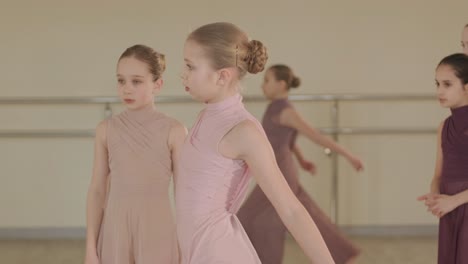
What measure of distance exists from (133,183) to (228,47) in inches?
38.1

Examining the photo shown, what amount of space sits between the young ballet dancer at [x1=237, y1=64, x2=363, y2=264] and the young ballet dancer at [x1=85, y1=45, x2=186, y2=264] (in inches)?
57.7

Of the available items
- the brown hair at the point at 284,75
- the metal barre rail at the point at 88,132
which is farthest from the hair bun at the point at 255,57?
the metal barre rail at the point at 88,132

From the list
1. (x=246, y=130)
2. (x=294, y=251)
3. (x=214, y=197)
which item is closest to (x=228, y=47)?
(x=246, y=130)

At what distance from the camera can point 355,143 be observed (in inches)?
251

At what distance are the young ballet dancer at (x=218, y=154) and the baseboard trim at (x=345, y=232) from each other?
4383mm

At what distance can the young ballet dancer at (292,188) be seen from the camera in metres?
4.38

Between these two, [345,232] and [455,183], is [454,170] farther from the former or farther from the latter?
[345,232]

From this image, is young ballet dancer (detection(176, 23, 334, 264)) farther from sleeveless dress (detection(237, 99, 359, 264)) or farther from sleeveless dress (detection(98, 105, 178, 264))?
sleeveless dress (detection(237, 99, 359, 264))

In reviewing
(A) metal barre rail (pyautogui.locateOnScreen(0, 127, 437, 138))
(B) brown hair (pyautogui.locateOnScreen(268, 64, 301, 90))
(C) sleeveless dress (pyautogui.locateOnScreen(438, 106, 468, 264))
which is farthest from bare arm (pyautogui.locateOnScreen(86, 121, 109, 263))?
(A) metal barre rail (pyautogui.locateOnScreen(0, 127, 437, 138))

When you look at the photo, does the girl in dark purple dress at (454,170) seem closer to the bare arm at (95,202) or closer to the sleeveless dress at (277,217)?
the sleeveless dress at (277,217)

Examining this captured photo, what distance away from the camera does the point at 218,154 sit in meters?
2.07

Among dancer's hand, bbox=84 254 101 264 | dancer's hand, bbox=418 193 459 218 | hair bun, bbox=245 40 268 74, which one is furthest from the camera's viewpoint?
dancer's hand, bbox=418 193 459 218

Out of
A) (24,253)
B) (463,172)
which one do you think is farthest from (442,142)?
(24,253)

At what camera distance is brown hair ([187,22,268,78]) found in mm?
2109
